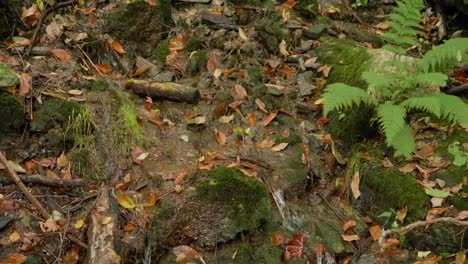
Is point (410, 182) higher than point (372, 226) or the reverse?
higher

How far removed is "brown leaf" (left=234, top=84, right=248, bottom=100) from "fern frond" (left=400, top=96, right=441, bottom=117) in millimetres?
1678

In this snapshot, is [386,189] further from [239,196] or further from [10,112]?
[10,112]

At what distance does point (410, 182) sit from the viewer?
4.48m

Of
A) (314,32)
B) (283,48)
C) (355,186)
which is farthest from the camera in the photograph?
(314,32)

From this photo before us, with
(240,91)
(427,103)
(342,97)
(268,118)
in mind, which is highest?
(427,103)

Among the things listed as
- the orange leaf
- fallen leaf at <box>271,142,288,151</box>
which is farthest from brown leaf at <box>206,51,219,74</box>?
fallen leaf at <box>271,142,288,151</box>

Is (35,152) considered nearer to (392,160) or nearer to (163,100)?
(163,100)

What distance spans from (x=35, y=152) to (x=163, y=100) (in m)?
1.46

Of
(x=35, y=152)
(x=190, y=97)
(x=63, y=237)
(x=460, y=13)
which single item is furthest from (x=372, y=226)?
(x=460, y=13)

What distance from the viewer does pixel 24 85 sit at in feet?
14.7

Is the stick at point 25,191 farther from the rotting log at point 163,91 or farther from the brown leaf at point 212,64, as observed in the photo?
the brown leaf at point 212,64

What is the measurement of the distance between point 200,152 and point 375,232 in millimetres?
1832

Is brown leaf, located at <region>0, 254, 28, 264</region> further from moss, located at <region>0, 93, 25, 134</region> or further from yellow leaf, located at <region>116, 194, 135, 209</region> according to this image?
moss, located at <region>0, 93, 25, 134</region>

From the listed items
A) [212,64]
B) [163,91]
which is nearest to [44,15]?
[163,91]
